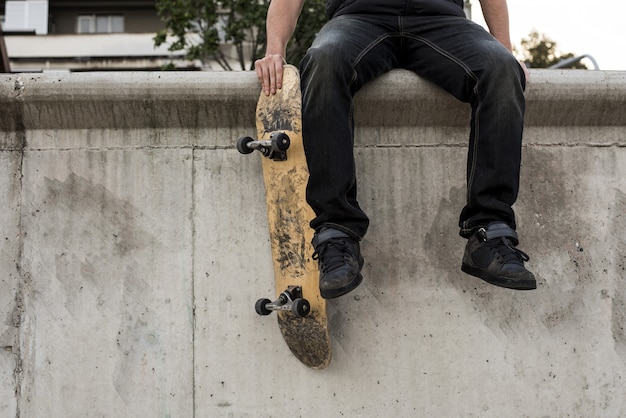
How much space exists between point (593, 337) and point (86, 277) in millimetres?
2011

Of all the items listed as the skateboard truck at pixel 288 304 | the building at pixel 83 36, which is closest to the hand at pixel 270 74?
the skateboard truck at pixel 288 304

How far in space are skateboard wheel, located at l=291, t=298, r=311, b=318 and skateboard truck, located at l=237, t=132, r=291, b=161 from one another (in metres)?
0.55

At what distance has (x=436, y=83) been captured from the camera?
2637 mm

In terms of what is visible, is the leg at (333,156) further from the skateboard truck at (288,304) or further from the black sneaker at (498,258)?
the black sneaker at (498,258)

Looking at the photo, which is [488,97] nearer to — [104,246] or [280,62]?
[280,62]

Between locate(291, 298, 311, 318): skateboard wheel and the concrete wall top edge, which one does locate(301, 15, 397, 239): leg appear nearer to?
the concrete wall top edge

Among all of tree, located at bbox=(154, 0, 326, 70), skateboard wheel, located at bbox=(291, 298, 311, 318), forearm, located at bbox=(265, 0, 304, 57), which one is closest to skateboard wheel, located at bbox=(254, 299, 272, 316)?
skateboard wheel, located at bbox=(291, 298, 311, 318)

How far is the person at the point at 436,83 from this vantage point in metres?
2.29

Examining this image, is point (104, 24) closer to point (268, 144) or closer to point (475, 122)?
point (268, 144)

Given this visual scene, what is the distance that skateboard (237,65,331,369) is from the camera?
2480 mm

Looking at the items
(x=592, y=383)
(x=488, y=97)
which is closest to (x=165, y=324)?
(x=488, y=97)

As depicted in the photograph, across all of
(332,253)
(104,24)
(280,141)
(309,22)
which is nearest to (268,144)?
(280,141)

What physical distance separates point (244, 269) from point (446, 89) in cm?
105

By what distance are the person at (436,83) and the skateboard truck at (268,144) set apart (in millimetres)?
81
